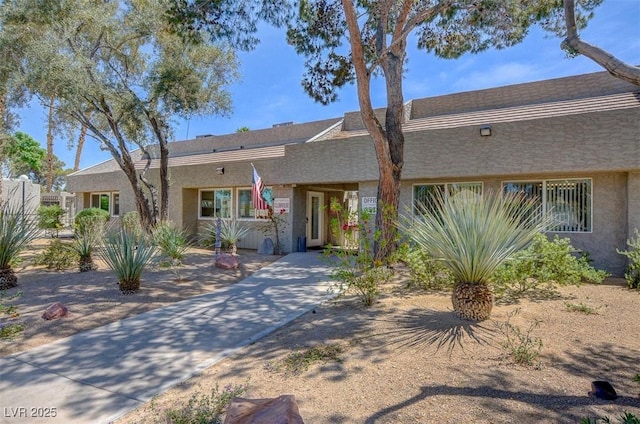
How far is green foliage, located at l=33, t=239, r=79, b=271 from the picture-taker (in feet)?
33.4

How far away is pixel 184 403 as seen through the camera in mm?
3592

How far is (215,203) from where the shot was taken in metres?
17.5

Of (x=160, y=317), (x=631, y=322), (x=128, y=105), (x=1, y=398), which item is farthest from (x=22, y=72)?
(x=631, y=322)

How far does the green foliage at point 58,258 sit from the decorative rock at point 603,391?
1135cm

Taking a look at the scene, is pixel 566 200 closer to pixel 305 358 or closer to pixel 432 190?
pixel 432 190

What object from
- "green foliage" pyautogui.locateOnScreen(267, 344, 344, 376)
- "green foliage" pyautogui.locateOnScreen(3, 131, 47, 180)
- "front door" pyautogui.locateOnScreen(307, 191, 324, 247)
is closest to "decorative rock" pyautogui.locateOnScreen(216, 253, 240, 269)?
"front door" pyautogui.locateOnScreen(307, 191, 324, 247)

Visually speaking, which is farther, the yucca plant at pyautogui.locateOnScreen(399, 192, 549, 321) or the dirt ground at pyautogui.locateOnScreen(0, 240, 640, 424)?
the yucca plant at pyautogui.locateOnScreen(399, 192, 549, 321)

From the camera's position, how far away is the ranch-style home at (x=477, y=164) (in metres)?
9.66

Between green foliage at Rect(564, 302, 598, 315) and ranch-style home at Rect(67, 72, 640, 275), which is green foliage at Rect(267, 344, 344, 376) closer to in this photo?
ranch-style home at Rect(67, 72, 640, 275)

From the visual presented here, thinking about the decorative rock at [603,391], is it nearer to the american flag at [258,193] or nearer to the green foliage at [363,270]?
the green foliage at [363,270]

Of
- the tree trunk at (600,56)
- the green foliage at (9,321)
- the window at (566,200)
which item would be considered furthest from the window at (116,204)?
the tree trunk at (600,56)

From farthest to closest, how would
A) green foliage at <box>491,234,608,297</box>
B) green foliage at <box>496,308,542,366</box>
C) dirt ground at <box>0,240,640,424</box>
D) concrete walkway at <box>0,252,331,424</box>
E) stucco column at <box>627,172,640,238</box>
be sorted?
stucco column at <box>627,172,640,238</box> → green foliage at <box>491,234,608,297</box> → green foliage at <box>496,308,542,366</box> → concrete walkway at <box>0,252,331,424</box> → dirt ground at <box>0,240,640,424</box>

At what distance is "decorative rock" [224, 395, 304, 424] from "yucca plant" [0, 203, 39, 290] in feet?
25.5

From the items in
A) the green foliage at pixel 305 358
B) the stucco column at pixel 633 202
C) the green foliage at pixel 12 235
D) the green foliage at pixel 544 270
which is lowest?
the green foliage at pixel 305 358
